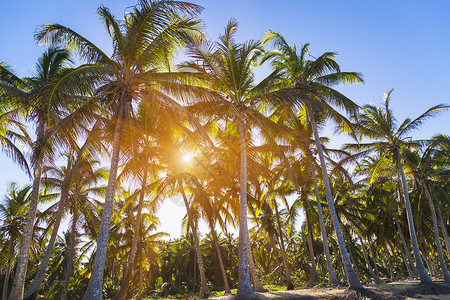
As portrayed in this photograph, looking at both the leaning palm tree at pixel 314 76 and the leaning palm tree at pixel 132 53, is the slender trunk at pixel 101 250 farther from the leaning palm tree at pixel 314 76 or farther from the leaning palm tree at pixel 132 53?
the leaning palm tree at pixel 314 76

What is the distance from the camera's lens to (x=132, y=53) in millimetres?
9109

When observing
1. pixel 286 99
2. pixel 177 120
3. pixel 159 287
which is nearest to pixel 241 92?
pixel 286 99

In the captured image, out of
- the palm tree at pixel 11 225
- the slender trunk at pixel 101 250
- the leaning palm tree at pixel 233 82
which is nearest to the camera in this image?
the slender trunk at pixel 101 250

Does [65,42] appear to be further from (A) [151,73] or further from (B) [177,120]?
(B) [177,120]

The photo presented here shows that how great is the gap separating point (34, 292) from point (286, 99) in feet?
43.5

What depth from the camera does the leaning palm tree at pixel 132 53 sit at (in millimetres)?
8695

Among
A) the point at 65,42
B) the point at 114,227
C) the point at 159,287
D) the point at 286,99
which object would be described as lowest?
the point at 159,287

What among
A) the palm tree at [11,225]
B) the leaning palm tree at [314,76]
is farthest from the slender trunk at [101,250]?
the palm tree at [11,225]

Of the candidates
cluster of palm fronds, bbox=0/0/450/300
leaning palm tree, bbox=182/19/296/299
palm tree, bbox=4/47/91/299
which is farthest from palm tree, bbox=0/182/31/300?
leaning palm tree, bbox=182/19/296/299

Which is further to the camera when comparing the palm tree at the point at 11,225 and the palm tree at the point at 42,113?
the palm tree at the point at 11,225

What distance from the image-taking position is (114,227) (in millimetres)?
23594

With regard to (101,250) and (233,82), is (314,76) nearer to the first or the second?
(233,82)

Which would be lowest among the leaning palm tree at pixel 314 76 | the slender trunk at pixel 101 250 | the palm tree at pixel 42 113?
the slender trunk at pixel 101 250

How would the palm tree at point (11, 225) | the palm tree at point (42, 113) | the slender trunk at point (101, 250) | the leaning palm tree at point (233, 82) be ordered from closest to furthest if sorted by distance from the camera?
the slender trunk at point (101, 250) < the palm tree at point (42, 113) < the leaning palm tree at point (233, 82) < the palm tree at point (11, 225)
